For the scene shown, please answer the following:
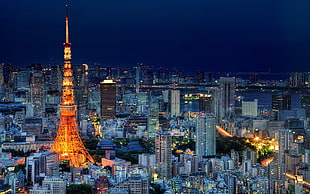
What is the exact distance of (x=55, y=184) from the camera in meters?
5.73

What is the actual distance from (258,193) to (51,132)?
18.7 feet

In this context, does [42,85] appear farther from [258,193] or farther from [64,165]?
[258,193]

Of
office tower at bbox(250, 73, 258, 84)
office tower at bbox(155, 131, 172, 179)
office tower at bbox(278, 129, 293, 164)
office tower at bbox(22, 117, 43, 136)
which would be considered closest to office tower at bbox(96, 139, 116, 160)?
office tower at bbox(155, 131, 172, 179)

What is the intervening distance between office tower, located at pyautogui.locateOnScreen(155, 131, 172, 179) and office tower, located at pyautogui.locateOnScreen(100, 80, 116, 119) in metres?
6.79

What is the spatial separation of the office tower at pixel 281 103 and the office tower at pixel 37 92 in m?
6.59

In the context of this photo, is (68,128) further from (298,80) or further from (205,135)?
(298,80)

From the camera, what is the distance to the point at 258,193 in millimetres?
6324

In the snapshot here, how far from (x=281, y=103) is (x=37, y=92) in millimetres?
7281

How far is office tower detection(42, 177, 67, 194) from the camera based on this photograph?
18.5ft

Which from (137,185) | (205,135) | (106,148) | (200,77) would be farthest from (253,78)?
(137,185)

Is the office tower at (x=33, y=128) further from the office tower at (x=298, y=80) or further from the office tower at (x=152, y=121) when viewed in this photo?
the office tower at (x=298, y=80)

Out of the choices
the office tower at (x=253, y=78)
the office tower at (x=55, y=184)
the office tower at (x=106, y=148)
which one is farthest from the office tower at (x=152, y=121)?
the office tower at (x=253, y=78)

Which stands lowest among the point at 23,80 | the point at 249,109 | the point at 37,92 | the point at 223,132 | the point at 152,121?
the point at 223,132

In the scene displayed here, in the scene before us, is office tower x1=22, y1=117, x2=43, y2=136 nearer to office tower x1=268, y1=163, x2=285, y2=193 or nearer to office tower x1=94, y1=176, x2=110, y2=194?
office tower x1=94, y1=176, x2=110, y2=194
